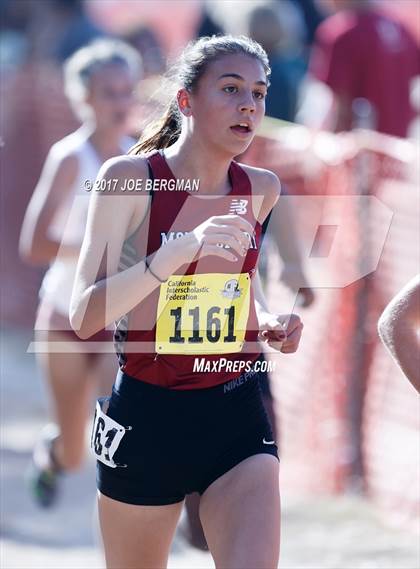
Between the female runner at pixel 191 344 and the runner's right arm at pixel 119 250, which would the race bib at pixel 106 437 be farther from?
the runner's right arm at pixel 119 250

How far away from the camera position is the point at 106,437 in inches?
136

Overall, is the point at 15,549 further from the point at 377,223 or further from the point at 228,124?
the point at 228,124

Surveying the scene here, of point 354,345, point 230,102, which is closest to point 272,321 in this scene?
point 230,102

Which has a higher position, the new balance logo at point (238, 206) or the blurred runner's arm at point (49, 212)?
the blurred runner's arm at point (49, 212)

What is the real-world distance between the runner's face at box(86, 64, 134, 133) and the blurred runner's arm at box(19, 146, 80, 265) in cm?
26

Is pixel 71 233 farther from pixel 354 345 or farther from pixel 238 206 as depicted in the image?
pixel 238 206

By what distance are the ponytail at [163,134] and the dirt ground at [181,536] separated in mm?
2119

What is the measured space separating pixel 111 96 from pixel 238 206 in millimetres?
2381

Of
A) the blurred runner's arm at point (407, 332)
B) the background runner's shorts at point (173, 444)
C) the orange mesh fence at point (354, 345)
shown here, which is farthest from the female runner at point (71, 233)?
the blurred runner's arm at point (407, 332)

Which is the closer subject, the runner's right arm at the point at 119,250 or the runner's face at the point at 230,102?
the runner's right arm at the point at 119,250

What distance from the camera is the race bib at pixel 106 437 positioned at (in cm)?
343

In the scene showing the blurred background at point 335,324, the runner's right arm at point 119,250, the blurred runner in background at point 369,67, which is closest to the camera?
the runner's right arm at point 119,250

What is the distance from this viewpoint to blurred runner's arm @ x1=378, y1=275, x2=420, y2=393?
286cm

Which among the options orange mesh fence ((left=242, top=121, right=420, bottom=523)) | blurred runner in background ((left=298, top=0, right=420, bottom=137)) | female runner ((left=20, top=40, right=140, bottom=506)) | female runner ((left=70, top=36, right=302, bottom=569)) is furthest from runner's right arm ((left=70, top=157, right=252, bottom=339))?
blurred runner in background ((left=298, top=0, right=420, bottom=137))
